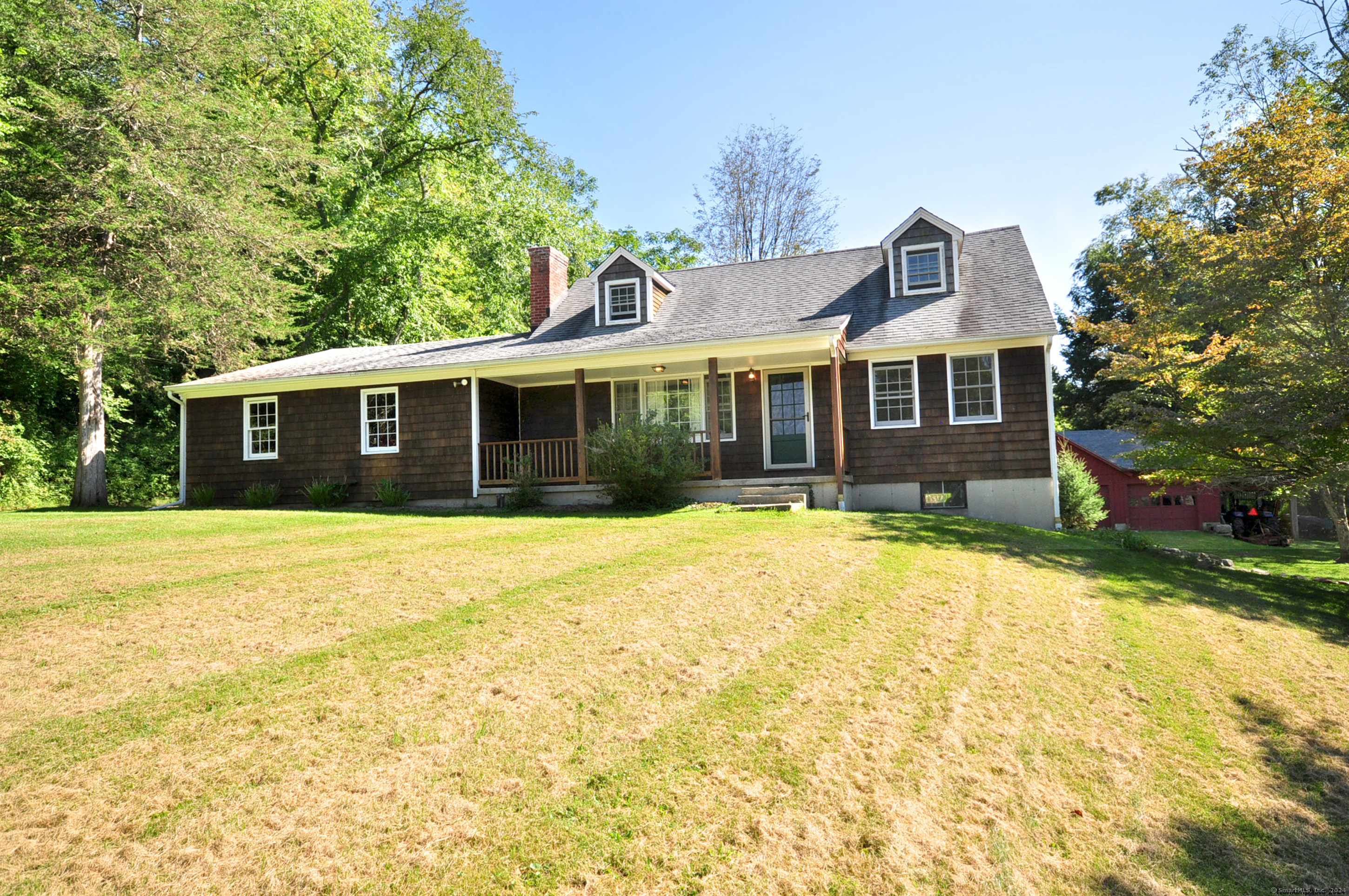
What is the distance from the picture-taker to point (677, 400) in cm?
1609

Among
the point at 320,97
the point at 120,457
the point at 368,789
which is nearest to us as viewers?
the point at 368,789

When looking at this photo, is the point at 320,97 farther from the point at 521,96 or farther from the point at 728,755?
the point at 728,755

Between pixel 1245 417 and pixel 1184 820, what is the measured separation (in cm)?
795

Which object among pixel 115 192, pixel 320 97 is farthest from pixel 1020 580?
pixel 320 97

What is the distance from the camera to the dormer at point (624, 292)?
16641 mm

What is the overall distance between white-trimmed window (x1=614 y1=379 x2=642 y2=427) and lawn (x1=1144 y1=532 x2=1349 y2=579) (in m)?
10.9

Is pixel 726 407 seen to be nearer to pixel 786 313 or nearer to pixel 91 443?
pixel 786 313

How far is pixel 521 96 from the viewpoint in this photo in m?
30.5

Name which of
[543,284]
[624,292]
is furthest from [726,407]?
[543,284]

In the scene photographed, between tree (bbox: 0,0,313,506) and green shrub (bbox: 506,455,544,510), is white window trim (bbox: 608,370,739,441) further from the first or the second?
tree (bbox: 0,0,313,506)

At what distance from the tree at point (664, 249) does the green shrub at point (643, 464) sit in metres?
20.5

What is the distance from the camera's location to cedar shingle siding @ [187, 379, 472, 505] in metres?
15.5

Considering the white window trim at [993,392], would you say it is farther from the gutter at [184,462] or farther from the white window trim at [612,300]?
the gutter at [184,462]

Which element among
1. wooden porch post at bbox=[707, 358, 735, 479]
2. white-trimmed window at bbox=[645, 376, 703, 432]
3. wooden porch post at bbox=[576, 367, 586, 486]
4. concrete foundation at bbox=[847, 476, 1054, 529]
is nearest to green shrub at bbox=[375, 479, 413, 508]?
wooden porch post at bbox=[576, 367, 586, 486]
